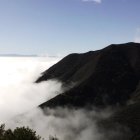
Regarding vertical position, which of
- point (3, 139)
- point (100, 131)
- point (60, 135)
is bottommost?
point (60, 135)

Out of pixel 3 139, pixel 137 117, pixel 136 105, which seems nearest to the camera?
pixel 3 139

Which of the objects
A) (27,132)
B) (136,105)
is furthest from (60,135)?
(27,132)

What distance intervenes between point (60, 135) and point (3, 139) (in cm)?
13951

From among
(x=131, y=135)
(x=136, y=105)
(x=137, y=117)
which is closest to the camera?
(x=131, y=135)

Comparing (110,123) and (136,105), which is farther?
(136,105)

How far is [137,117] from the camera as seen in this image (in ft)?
544

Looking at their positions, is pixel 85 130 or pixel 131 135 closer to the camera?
pixel 131 135

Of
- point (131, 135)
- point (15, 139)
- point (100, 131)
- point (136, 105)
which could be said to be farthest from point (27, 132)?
point (136, 105)

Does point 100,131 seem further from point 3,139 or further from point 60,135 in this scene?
point 3,139

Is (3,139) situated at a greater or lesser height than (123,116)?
greater

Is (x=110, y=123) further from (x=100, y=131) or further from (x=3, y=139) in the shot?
(x=3, y=139)

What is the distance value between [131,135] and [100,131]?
68.1 feet

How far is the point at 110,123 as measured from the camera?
16750cm

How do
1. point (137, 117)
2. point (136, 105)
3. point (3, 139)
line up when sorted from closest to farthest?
point (3, 139)
point (137, 117)
point (136, 105)
